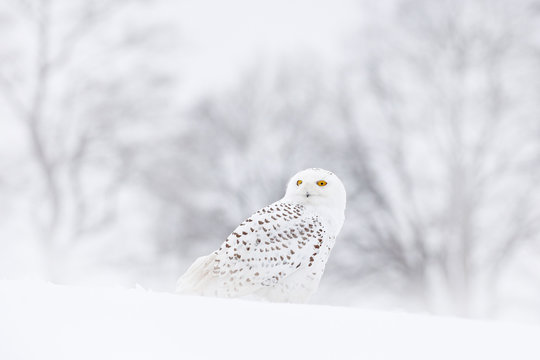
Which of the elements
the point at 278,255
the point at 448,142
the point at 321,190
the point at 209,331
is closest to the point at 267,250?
the point at 278,255

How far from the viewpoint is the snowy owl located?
92.3 inches

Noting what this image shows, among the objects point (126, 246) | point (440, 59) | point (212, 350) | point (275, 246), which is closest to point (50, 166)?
point (126, 246)

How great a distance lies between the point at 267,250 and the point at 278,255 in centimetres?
5

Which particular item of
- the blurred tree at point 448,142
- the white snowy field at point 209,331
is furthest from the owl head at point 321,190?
the blurred tree at point 448,142

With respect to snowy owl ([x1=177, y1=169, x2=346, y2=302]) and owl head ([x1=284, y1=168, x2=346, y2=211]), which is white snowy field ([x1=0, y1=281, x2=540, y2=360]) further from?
owl head ([x1=284, y1=168, x2=346, y2=211])

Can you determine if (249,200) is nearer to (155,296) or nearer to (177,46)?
(177,46)

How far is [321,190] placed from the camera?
2.47m

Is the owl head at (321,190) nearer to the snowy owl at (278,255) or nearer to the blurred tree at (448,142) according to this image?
the snowy owl at (278,255)

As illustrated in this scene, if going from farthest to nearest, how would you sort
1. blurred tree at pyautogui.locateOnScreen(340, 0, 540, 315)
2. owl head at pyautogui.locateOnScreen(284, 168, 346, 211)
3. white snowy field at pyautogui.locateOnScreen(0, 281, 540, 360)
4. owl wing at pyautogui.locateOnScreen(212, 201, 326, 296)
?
blurred tree at pyautogui.locateOnScreen(340, 0, 540, 315) < owl head at pyautogui.locateOnScreen(284, 168, 346, 211) < owl wing at pyautogui.locateOnScreen(212, 201, 326, 296) < white snowy field at pyautogui.locateOnScreen(0, 281, 540, 360)

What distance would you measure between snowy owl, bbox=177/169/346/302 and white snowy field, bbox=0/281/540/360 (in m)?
0.82

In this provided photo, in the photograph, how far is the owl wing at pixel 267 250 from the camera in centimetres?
234

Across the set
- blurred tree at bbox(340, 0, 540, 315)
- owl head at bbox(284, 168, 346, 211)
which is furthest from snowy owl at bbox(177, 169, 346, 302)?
blurred tree at bbox(340, 0, 540, 315)

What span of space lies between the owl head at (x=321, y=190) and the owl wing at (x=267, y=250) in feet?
0.25

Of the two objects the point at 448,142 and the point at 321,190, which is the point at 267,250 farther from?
the point at 448,142
